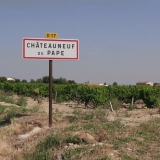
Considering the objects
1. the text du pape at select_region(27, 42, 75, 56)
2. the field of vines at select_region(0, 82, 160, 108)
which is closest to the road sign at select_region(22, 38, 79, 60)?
the text du pape at select_region(27, 42, 75, 56)

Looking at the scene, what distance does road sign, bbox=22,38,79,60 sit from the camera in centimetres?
927

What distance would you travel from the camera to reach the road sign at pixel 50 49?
9.27m

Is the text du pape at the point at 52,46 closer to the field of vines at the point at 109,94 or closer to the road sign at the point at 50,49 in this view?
the road sign at the point at 50,49

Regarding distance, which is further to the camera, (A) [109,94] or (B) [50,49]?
(A) [109,94]

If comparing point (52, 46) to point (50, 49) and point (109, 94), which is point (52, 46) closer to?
point (50, 49)

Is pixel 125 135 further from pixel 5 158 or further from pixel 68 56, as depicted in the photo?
pixel 68 56

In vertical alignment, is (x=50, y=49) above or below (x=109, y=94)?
above

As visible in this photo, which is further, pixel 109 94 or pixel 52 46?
pixel 109 94

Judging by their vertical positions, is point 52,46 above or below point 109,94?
above

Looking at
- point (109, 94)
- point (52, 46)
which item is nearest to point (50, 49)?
point (52, 46)

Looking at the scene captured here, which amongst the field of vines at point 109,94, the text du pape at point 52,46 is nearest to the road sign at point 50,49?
the text du pape at point 52,46

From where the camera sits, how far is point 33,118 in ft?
32.8

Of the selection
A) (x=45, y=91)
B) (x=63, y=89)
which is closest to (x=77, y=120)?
(x=63, y=89)

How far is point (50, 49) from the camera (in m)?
9.45
